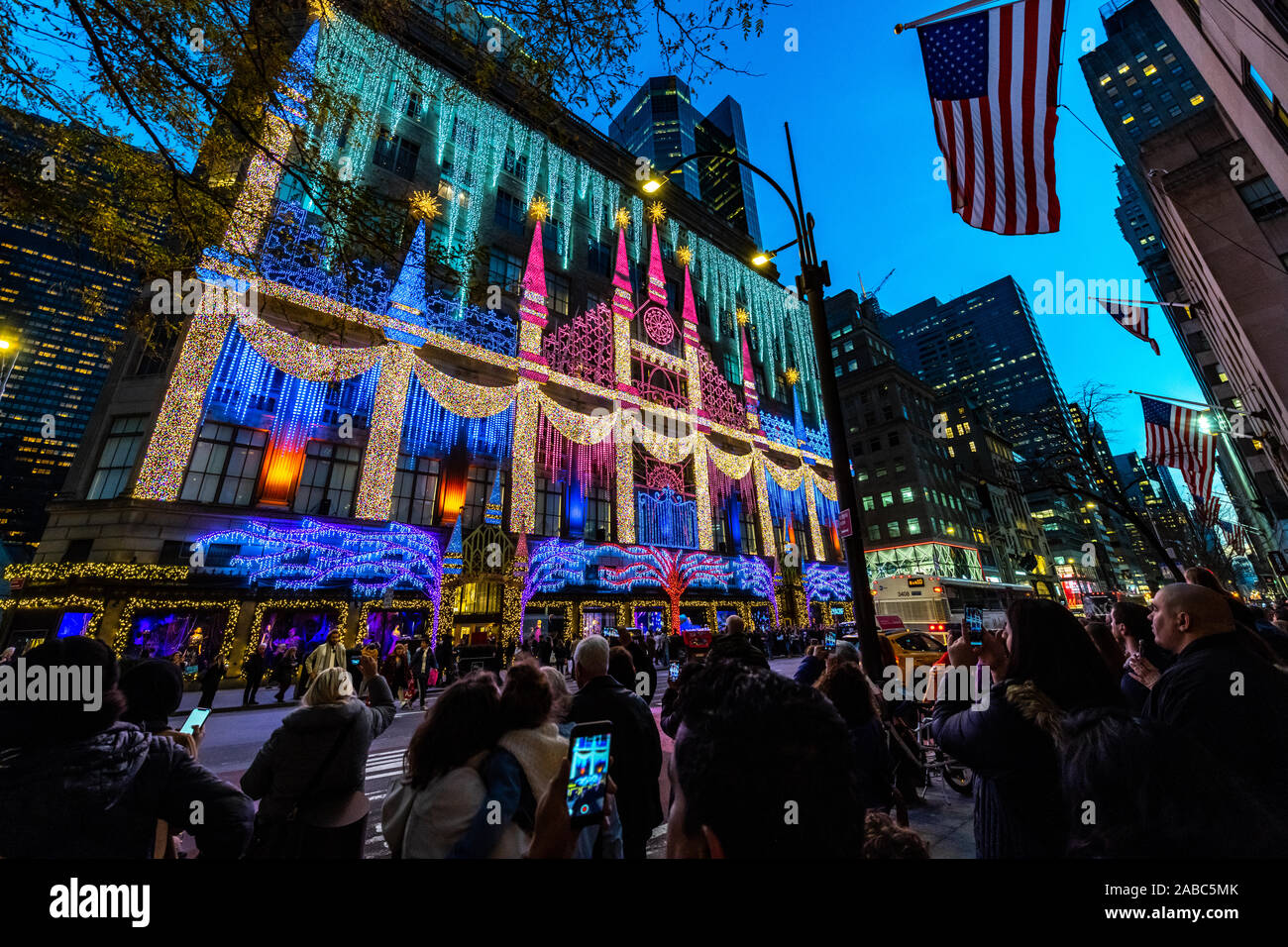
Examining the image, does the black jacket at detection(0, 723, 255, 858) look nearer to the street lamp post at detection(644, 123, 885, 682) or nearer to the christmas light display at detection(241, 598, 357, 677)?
the street lamp post at detection(644, 123, 885, 682)

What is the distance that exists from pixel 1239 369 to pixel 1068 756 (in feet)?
123

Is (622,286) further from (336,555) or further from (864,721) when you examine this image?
(864,721)

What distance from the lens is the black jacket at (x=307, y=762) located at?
3115 mm

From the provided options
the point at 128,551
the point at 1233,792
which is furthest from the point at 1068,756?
the point at 128,551

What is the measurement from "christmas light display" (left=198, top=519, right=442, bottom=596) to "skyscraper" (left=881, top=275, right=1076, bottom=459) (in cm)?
9766

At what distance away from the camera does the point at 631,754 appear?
3578 millimetres

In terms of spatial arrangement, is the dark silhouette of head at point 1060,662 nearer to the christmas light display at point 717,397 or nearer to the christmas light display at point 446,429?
the christmas light display at point 446,429

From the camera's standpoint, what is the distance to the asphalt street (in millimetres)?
5141

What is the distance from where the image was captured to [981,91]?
639 cm

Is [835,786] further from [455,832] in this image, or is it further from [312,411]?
[312,411]

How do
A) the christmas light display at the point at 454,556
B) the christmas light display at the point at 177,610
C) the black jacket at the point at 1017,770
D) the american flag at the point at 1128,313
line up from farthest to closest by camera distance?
the christmas light display at the point at 454,556
the christmas light display at the point at 177,610
the american flag at the point at 1128,313
the black jacket at the point at 1017,770

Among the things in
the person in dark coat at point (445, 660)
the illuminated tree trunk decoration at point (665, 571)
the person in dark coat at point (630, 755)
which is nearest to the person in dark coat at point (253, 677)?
the person in dark coat at point (445, 660)

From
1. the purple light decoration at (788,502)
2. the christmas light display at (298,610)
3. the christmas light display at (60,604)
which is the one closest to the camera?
the christmas light display at (60,604)

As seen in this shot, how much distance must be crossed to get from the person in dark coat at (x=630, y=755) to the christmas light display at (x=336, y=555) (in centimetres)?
1867
